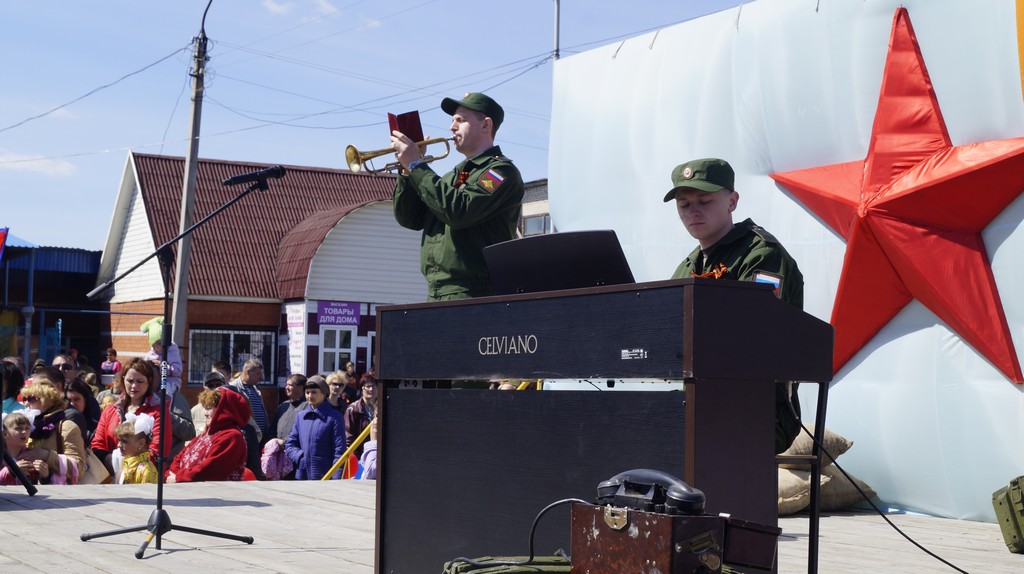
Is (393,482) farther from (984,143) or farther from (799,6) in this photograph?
(799,6)

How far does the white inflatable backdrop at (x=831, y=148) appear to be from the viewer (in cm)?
689

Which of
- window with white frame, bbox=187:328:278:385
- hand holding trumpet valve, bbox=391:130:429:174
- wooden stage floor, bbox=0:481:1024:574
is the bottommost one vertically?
wooden stage floor, bbox=0:481:1024:574

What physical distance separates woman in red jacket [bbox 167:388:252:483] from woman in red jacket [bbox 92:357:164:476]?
1.18 ft

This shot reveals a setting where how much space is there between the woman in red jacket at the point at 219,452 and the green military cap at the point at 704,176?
5.08 meters

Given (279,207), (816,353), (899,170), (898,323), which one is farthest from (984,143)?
(279,207)

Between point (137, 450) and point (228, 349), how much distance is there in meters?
18.1

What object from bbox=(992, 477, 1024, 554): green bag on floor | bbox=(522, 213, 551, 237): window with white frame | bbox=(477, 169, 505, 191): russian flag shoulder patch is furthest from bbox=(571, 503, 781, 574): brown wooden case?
bbox=(522, 213, 551, 237): window with white frame

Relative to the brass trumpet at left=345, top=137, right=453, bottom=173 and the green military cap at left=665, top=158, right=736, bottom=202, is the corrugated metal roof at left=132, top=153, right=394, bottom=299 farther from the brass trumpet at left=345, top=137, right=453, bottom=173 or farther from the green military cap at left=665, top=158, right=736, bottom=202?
the green military cap at left=665, top=158, right=736, bottom=202

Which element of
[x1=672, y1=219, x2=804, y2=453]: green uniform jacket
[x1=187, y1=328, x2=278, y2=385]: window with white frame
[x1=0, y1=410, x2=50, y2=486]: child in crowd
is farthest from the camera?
[x1=187, y1=328, x2=278, y2=385]: window with white frame

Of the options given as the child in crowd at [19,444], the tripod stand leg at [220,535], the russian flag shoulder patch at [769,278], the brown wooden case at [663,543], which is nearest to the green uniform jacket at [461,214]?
A: the russian flag shoulder patch at [769,278]

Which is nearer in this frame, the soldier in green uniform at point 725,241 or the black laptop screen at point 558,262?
the black laptop screen at point 558,262

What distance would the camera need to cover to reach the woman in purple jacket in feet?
33.7

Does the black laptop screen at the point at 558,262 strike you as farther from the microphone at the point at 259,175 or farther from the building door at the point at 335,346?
the building door at the point at 335,346

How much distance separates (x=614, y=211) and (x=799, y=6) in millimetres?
2303
